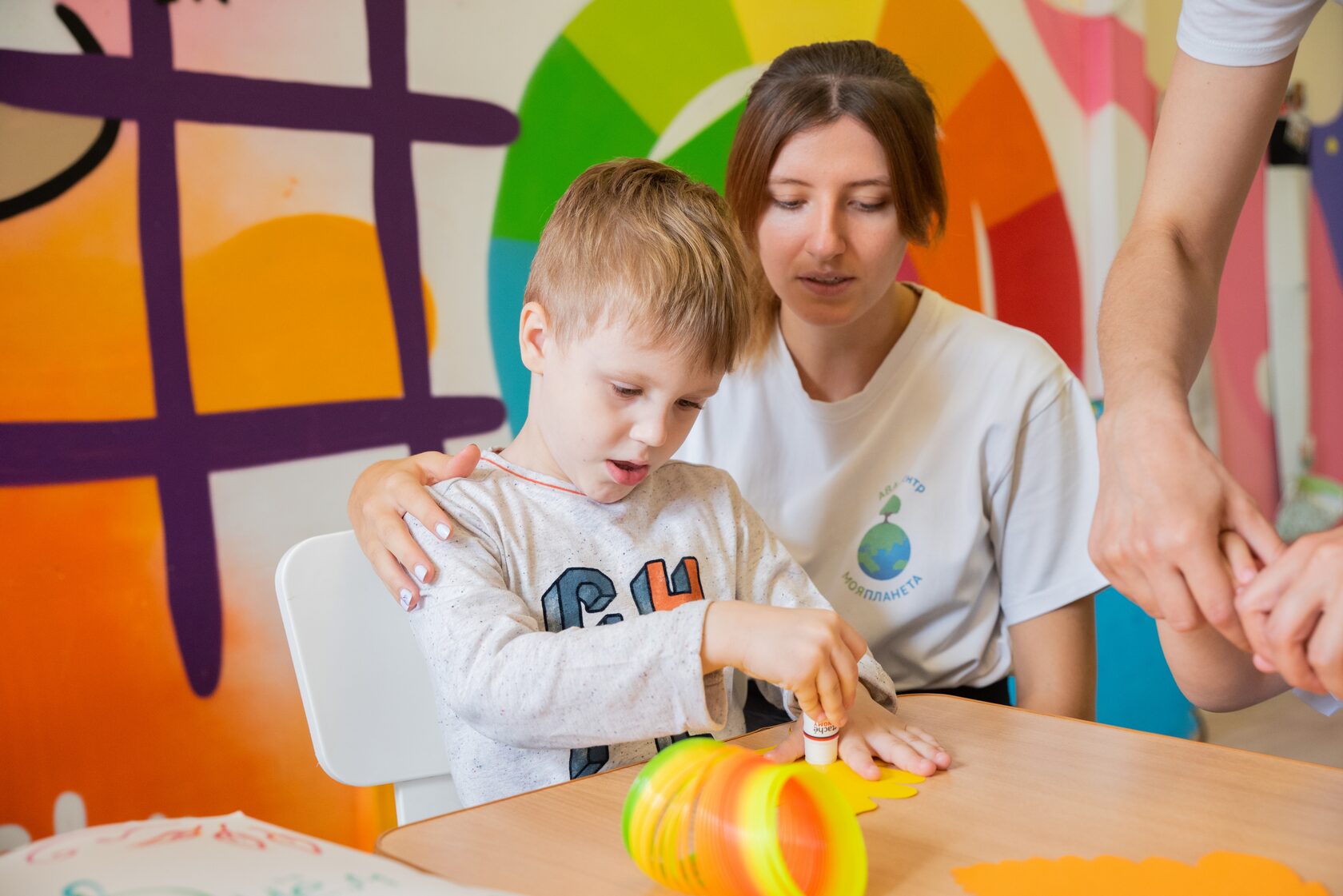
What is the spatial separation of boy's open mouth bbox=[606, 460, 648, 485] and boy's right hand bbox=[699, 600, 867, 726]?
0.69 feet

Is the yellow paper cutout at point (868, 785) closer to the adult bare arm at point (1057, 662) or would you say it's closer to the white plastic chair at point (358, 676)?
the white plastic chair at point (358, 676)

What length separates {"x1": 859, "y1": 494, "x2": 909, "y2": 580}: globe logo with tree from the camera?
1.26 meters

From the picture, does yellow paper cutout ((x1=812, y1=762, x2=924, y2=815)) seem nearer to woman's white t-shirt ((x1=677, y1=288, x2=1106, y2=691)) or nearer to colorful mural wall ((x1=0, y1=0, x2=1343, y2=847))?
woman's white t-shirt ((x1=677, y1=288, x2=1106, y2=691))

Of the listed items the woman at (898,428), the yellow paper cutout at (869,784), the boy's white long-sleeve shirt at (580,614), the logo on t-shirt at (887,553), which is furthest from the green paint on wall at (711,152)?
the yellow paper cutout at (869,784)

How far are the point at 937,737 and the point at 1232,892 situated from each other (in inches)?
10.8

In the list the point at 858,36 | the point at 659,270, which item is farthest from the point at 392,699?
the point at 858,36

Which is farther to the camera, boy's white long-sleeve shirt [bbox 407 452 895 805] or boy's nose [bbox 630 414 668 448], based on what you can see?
boy's nose [bbox 630 414 668 448]

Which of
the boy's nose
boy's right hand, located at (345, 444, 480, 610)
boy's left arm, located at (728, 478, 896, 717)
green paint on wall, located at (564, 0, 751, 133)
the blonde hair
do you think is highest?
green paint on wall, located at (564, 0, 751, 133)

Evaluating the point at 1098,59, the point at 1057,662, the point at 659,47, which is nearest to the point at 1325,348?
the point at 1098,59

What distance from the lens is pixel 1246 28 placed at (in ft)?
2.86

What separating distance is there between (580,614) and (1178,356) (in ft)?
1.65

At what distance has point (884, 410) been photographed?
1.30m

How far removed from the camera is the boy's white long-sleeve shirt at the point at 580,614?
775 mm

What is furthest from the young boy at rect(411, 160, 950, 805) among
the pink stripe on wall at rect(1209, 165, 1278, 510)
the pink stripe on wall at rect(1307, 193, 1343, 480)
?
the pink stripe on wall at rect(1307, 193, 1343, 480)
